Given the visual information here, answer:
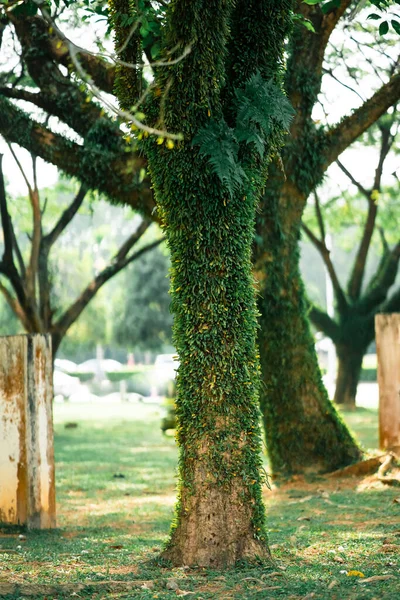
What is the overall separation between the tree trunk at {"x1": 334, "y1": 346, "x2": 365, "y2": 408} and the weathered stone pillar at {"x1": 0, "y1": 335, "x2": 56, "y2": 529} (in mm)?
16825

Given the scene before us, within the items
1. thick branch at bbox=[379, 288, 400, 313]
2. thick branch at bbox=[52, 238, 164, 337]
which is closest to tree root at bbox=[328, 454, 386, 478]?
thick branch at bbox=[52, 238, 164, 337]

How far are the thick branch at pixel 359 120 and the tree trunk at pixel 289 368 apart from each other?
747 mm

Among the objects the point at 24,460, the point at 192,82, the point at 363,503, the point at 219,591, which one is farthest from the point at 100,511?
the point at 192,82

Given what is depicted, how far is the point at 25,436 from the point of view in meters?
7.88

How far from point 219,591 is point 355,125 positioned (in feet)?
23.8

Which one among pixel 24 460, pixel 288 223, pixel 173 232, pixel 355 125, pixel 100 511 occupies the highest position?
pixel 355 125

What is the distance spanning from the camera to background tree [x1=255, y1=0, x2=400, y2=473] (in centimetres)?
1062

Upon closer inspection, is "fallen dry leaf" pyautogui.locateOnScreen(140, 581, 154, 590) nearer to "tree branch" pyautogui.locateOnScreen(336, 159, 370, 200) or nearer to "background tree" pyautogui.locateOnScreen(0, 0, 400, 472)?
"background tree" pyautogui.locateOnScreen(0, 0, 400, 472)

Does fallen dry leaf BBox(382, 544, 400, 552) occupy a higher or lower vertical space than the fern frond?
lower

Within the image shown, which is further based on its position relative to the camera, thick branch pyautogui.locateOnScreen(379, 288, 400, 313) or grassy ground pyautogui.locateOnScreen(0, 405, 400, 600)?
thick branch pyautogui.locateOnScreen(379, 288, 400, 313)

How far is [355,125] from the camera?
35.5 feet

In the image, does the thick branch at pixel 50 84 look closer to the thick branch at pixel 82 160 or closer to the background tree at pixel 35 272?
the thick branch at pixel 82 160

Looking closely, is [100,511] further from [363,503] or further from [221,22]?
[221,22]

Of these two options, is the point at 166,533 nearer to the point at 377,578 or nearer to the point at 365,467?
the point at 377,578
